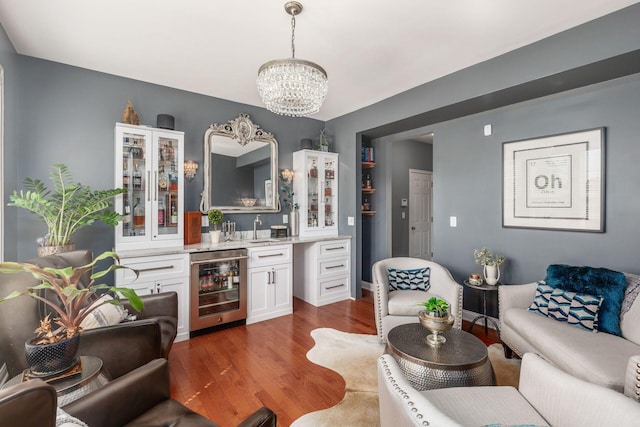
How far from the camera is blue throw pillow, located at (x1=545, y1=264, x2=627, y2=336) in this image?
2184 millimetres

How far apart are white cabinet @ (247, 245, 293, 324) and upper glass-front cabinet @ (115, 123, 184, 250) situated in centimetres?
92

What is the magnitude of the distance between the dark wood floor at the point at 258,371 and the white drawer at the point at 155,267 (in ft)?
2.40

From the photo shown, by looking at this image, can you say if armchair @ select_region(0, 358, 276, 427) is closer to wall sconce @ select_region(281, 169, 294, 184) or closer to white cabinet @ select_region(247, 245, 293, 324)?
white cabinet @ select_region(247, 245, 293, 324)

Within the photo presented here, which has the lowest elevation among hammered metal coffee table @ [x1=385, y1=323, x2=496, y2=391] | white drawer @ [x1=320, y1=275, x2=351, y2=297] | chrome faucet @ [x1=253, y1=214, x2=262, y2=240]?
white drawer @ [x1=320, y1=275, x2=351, y2=297]

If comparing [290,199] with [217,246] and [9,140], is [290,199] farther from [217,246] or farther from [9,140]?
[9,140]

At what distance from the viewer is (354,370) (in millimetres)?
2496

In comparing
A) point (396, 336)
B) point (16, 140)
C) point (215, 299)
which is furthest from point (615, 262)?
point (16, 140)

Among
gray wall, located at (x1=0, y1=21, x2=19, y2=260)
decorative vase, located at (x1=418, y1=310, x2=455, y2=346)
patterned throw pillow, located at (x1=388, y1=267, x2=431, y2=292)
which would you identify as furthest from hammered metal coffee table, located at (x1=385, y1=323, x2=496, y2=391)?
gray wall, located at (x1=0, y1=21, x2=19, y2=260)

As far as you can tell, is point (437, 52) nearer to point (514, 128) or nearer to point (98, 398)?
point (514, 128)

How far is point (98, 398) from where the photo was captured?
1177 mm

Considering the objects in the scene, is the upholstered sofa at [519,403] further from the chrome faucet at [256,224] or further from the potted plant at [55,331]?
the chrome faucet at [256,224]

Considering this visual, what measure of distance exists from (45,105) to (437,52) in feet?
12.4

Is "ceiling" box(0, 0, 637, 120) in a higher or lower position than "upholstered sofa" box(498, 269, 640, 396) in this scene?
higher

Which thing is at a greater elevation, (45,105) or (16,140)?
(45,105)
